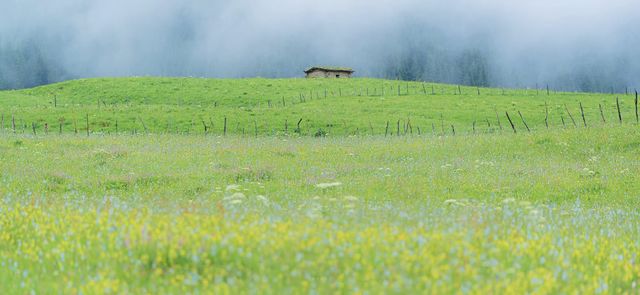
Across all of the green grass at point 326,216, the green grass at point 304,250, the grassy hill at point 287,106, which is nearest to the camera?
the green grass at point 304,250

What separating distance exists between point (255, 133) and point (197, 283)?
4681 centimetres

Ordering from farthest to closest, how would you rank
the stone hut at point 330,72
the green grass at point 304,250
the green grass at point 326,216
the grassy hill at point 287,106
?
the stone hut at point 330,72
the grassy hill at point 287,106
the green grass at point 326,216
the green grass at point 304,250

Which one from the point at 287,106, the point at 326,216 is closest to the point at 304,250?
the point at 326,216

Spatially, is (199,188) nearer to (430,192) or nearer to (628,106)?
(430,192)

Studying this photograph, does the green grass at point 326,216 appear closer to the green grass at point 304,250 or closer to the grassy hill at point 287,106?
the green grass at point 304,250

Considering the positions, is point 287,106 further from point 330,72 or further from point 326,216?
point 326,216

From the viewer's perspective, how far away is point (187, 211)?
8625 millimetres

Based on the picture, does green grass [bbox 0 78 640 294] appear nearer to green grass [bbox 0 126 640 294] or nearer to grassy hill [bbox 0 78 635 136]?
green grass [bbox 0 126 640 294]

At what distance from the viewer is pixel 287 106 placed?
69.4 meters

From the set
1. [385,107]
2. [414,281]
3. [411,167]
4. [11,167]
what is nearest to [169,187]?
[11,167]

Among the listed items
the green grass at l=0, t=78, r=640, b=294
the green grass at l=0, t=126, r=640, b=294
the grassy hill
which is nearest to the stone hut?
the grassy hill

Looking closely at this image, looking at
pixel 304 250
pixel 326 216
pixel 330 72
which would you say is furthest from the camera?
pixel 330 72

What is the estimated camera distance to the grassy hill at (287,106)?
184 feet

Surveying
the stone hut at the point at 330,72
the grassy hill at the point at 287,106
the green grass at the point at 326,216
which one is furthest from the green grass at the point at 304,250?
the stone hut at the point at 330,72
